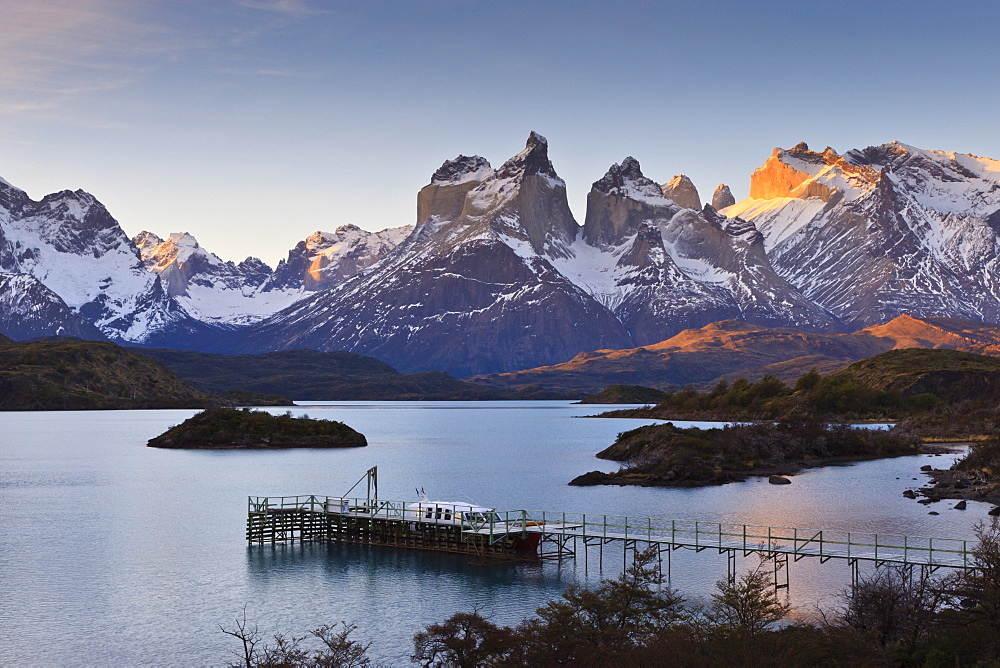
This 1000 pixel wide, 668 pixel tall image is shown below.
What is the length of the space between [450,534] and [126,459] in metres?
77.2

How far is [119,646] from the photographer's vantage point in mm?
45625

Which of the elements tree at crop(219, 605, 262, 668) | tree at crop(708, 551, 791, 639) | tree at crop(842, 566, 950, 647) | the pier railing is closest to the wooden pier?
the pier railing

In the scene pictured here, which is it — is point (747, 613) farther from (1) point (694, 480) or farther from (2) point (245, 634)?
(1) point (694, 480)

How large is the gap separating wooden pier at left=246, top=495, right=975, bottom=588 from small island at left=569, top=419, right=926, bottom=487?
97.2 feet

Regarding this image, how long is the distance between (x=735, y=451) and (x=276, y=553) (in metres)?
64.3

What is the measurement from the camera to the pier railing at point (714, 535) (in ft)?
179

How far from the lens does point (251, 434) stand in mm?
154750

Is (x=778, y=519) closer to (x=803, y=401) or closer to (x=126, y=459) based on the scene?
(x=126, y=459)

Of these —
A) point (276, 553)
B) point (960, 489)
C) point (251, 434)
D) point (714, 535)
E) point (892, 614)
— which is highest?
point (251, 434)

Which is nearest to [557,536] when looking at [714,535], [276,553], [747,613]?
[714,535]

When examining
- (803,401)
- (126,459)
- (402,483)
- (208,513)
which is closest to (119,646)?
(208,513)

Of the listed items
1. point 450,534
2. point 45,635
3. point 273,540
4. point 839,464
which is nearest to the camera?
point 45,635

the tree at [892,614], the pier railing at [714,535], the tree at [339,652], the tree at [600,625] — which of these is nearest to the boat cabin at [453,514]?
the pier railing at [714,535]

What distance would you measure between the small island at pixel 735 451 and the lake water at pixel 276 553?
13.4 feet
